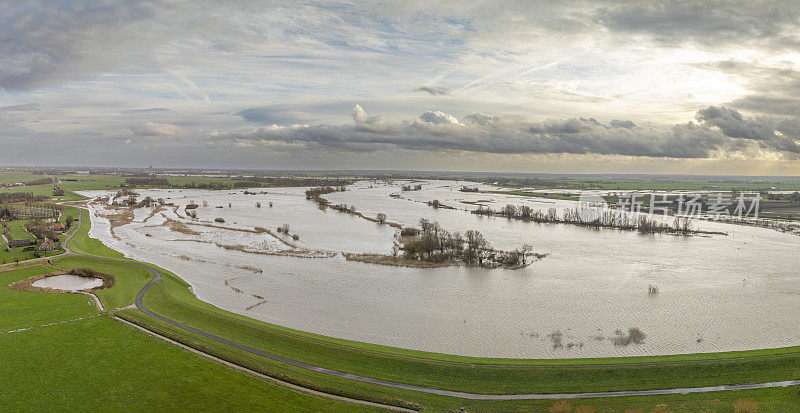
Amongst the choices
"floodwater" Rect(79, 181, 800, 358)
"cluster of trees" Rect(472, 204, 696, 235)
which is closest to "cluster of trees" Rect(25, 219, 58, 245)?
"floodwater" Rect(79, 181, 800, 358)

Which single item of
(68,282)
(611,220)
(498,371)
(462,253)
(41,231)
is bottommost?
(68,282)

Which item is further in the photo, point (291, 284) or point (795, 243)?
point (795, 243)

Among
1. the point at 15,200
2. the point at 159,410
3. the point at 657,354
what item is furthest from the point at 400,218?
the point at 15,200

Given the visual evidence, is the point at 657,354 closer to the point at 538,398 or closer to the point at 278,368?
the point at 538,398

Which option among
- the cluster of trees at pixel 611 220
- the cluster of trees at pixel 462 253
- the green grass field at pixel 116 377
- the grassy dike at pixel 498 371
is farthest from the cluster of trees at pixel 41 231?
the cluster of trees at pixel 611 220

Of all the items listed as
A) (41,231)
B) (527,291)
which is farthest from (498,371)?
(41,231)

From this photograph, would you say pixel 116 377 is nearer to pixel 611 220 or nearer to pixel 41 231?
pixel 41 231

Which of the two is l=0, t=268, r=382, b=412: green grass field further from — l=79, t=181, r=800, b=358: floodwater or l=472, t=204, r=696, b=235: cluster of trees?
l=472, t=204, r=696, b=235: cluster of trees
